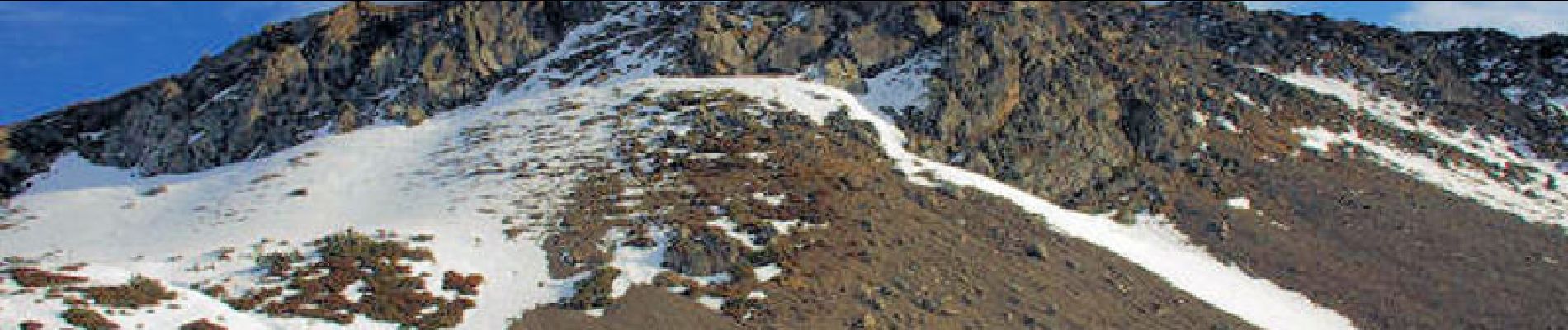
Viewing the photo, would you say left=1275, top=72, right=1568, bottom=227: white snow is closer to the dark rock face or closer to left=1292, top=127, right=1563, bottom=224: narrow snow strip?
left=1292, top=127, right=1563, bottom=224: narrow snow strip

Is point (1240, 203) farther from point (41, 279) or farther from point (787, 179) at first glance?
point (41, 279)

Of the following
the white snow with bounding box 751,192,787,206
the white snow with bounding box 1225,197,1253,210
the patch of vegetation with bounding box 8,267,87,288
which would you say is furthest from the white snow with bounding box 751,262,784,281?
the white snow with bounding box 1225,197,1253,210

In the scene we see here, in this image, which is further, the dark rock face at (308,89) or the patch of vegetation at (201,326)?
the dark rock face at (308,89)

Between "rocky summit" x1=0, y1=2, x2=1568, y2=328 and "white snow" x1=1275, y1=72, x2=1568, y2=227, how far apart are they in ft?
0.98

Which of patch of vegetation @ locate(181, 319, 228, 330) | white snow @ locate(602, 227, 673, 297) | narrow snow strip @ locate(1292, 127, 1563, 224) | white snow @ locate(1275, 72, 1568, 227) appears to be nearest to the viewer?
patch of vegetation @ locate(181, 319, 228, 330)

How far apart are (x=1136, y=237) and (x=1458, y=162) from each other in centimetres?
2756

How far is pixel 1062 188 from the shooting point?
173 ft

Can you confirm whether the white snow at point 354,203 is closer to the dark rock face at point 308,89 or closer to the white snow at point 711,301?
the dark rock face at point 308,89

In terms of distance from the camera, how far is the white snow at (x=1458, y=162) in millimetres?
57562

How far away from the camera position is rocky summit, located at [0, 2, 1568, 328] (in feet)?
116

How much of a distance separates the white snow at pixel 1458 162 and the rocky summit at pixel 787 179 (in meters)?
0.30

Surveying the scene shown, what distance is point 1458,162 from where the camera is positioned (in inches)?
2484

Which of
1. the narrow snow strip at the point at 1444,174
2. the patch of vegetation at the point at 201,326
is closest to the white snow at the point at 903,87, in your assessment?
the narrow snow strip at the point at 1444,174

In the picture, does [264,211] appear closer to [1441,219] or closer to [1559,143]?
[1441,219]
